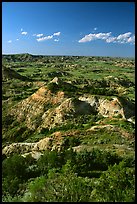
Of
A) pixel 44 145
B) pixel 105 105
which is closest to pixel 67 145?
pixel 44 145

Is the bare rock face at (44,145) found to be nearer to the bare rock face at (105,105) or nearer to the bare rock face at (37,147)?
the bare rock face at (37,147)

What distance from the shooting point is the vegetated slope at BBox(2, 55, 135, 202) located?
1264cm

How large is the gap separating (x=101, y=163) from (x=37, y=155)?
18.9 ft

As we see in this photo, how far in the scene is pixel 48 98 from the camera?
40.7 meters

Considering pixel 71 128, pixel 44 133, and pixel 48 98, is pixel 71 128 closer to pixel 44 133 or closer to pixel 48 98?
pixel 44 133

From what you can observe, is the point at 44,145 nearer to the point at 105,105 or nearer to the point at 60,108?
the point at 60,108

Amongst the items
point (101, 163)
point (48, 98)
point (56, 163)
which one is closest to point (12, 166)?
point (56, 163)

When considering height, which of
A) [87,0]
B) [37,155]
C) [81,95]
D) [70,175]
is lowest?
[37,155]

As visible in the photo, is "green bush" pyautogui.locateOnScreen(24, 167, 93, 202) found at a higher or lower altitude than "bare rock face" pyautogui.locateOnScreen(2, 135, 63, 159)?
higher

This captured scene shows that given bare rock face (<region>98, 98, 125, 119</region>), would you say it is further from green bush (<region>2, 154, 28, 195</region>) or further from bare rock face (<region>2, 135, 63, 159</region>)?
green bush (<region>2, 154, 28, 195</region>)

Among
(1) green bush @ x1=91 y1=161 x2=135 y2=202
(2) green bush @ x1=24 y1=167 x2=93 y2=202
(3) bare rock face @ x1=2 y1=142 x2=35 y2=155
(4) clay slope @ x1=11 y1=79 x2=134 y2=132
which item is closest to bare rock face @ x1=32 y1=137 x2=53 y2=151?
(3) bare rock face @ x1=2 y1=142 x2=35 y2=155

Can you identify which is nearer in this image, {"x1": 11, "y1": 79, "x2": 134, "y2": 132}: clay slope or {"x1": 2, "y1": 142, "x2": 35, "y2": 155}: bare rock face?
{"x1": 2, "y1": 142, "x2": 35, "y2": 155}: bare rock face

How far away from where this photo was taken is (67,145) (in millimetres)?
26344

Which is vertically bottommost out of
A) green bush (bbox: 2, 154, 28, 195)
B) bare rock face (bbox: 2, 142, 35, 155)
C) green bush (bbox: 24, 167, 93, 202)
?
bare rock face (bbox: 2, 142, 35, 155)
